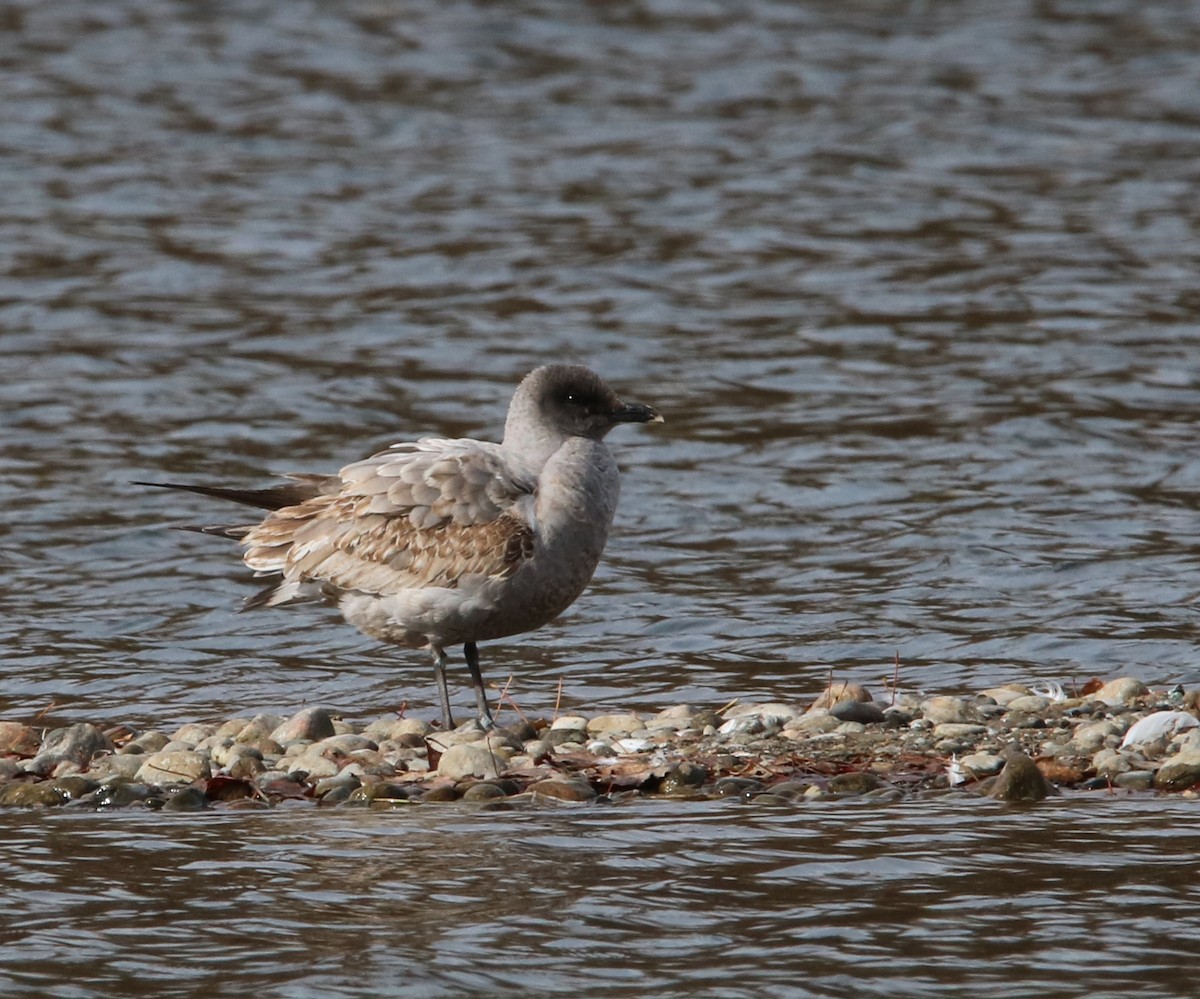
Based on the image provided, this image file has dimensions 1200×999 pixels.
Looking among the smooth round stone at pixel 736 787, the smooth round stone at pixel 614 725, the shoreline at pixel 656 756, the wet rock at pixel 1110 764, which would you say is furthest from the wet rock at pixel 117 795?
the wet rock at pixel 1110 764

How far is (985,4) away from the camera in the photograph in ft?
88.2

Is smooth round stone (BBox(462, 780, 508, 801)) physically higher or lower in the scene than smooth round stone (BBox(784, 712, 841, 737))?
higher

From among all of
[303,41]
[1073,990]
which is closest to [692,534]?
[1073,990]

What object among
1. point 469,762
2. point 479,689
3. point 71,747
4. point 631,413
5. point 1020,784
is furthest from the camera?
point 631,413

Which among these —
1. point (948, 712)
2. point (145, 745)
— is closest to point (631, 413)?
point (948, 712)

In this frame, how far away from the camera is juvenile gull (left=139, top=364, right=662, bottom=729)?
9.02 metres

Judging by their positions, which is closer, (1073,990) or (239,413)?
(1073,990)

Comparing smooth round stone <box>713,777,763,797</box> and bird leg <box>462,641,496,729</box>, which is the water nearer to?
smooth round stone <box>713,777,763,797</box>

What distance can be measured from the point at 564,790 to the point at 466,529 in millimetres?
1567

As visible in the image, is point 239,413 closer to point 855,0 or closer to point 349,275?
point 349,275

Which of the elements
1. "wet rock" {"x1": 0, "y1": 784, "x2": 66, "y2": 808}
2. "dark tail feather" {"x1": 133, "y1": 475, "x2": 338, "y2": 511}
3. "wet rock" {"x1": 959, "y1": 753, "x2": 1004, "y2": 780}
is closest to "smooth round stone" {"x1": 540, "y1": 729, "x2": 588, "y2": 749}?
"wet rock" {"x1": 959, "y1": 753, "x2": 1004, "y2": 780}

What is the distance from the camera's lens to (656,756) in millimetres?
8445

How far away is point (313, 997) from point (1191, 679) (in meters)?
5.58

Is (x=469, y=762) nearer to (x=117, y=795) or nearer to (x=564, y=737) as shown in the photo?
(x=564, y=737)
